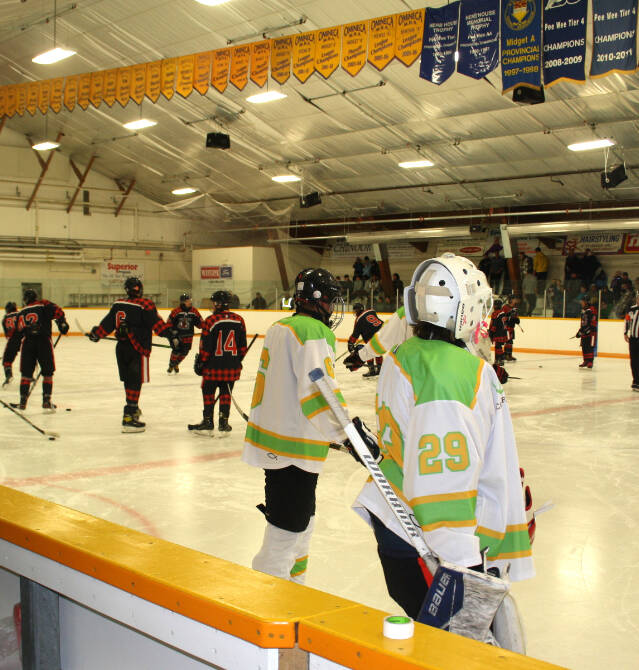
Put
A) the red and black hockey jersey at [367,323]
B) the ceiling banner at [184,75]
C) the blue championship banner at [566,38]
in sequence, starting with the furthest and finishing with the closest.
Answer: the ceiling banner at [184,75]
the red and black hockey jersey at [367,323]
the blue championship banner at [566,38]

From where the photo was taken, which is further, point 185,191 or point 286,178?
point 185,191

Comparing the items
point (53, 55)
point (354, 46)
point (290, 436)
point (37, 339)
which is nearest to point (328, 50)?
point (354, 46)

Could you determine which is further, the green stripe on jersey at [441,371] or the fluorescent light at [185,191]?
the fluorescent light at [185,191]

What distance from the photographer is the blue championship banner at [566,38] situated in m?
7.59

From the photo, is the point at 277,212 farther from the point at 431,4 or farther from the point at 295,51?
the point at 295,51

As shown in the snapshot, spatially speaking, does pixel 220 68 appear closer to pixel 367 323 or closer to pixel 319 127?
pixel 367 323

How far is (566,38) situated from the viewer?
25.2 feet

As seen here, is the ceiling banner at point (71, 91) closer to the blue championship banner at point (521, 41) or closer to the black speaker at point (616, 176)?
the blue championship banner at point (521, 41)

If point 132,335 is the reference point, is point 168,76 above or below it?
above

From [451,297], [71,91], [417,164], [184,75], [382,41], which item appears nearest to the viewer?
[451,297]

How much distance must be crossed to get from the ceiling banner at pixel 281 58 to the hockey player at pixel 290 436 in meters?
7.25

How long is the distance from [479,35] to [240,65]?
3.40 metres

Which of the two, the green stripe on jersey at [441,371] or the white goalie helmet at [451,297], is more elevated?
the white goalie helmet at [451,297]

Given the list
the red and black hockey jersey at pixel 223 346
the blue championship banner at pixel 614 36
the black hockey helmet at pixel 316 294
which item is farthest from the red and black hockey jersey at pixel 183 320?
the black hockey helmet at pixel 316 294
